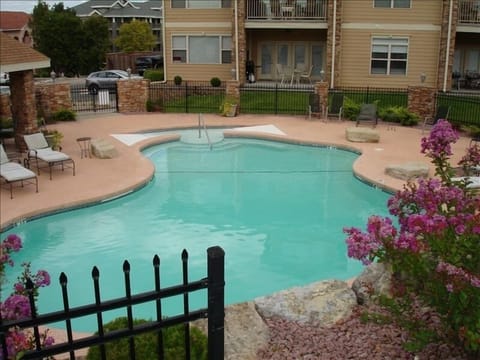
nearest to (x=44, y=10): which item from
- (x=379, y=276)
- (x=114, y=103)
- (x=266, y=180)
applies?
(x=114, y=103)

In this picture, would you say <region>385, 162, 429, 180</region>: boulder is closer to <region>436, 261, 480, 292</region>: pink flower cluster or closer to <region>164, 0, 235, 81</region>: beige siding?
<region>436, 261, 480, 292</region>: pink flower cluster

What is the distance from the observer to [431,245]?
4516 mm

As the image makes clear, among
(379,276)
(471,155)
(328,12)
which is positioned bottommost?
(379,276)

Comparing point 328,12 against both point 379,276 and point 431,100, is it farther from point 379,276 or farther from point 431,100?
point 379,276

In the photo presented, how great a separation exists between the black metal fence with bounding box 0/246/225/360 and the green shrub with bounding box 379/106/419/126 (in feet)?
58.7

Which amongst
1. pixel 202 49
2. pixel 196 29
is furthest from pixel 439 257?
pixel 196 29

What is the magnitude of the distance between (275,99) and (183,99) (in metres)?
4.27

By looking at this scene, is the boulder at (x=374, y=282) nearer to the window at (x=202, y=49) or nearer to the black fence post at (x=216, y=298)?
the black fence post at (x=216, y=298)

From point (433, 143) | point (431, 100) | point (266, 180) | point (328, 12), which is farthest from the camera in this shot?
point (328, 12)

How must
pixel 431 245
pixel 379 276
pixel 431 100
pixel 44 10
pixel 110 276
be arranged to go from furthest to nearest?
pixel 44 10 < pixel 431 100 < pixel 110 276 < pixel 379 276 < pixel 431 245

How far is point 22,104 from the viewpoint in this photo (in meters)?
15.5

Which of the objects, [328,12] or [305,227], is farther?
[328,12]

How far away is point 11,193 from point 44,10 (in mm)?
39048

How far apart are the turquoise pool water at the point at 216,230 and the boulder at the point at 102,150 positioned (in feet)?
4.26
